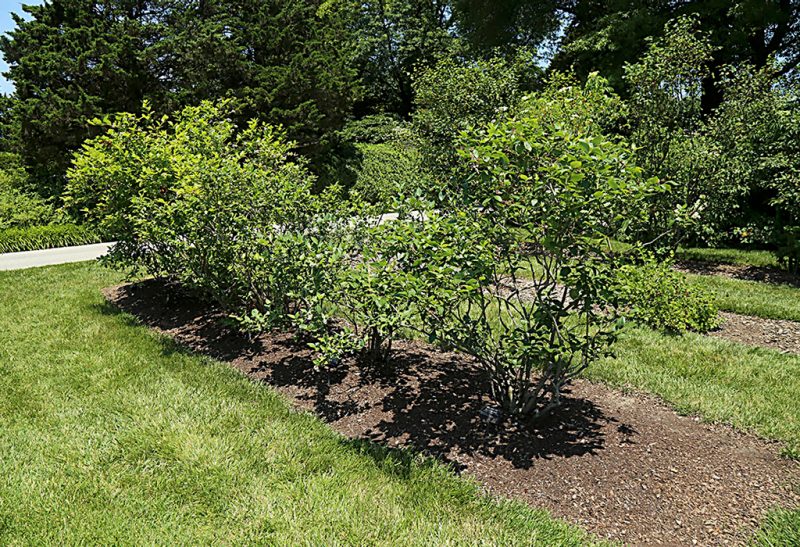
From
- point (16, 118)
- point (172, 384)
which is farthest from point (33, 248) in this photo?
point (172, 384)

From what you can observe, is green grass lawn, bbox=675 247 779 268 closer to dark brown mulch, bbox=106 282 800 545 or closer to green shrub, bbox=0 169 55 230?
dark brown mulch, bbox=106 282 800 545

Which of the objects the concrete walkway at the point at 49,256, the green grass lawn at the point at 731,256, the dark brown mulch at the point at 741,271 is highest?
the concrete walkway at the point at 49,256

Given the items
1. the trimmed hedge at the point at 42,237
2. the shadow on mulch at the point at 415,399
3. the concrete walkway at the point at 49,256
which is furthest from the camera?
the trimmed hedge at the point at 42,237

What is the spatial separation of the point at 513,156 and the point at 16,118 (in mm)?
15439

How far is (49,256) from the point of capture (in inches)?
417

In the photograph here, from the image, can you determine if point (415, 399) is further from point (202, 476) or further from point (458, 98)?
point (458, 98)

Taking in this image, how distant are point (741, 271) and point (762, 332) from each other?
382 centimetres

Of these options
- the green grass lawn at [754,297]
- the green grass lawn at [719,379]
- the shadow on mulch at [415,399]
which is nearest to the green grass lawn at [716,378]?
the green grass lawn at [719,379]

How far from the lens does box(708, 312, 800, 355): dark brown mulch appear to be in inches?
194

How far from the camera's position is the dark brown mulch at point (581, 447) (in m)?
2.46

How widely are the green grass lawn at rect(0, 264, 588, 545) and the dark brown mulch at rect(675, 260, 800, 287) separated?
7506 millimetres

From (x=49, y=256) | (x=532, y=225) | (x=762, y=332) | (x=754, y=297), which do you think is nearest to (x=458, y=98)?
(x=754, y=297)

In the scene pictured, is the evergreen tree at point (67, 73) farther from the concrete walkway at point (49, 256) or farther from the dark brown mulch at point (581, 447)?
the dark brown mulch at point (581, 447)

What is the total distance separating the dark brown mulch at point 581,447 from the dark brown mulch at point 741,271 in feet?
19.1
